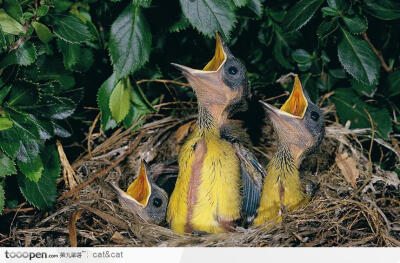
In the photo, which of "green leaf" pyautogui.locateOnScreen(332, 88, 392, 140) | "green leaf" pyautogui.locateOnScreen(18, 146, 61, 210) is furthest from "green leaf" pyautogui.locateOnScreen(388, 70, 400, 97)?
"green leaf" pyautogui.locateOnScreen(18, 146, 61, 210)

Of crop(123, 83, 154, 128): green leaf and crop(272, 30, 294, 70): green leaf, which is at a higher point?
crop(272, 30, 294, 70): green leaf

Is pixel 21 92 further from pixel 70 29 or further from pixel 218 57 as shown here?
pixel 218 57

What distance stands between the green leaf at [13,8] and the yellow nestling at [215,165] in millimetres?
800

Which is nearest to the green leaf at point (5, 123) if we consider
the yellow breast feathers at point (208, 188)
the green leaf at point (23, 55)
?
the green leaf at point (23, 55)

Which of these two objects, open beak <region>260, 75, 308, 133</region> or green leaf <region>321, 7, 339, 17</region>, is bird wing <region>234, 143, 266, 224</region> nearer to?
open beak <region>260, 75, 308, 133</region>

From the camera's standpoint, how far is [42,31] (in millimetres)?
2281

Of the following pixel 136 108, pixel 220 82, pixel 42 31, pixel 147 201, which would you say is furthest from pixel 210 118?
pixel 42 31

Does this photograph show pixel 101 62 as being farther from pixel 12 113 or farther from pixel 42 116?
pixel 12 113

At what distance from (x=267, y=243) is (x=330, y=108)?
1183 millimetres

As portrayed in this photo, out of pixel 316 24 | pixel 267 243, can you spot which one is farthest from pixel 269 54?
pixel 267 243

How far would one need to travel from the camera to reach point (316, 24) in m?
2.95

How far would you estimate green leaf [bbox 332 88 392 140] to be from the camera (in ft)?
10.00

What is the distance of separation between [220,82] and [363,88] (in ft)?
2.97

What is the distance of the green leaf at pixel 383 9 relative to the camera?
2639 millimetres
